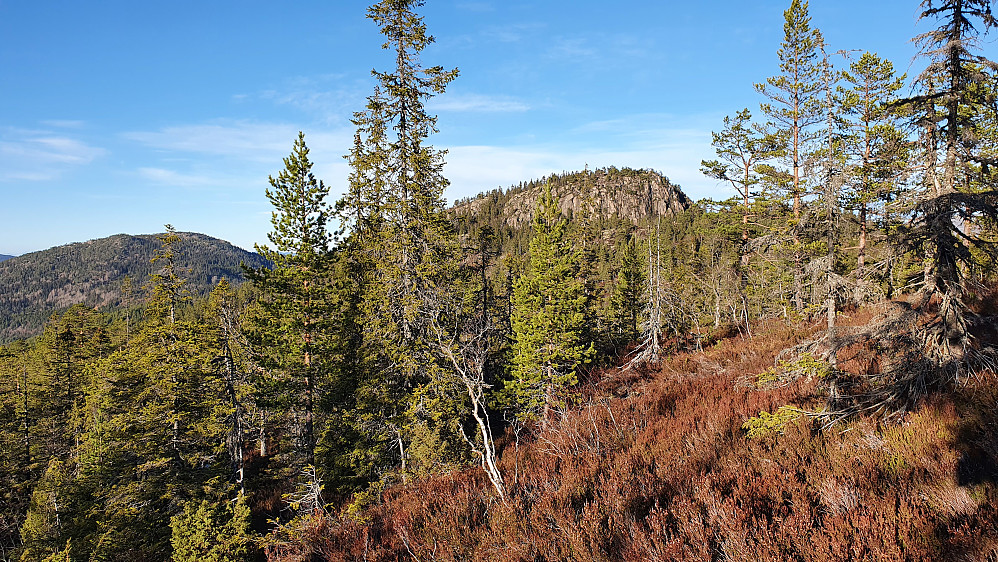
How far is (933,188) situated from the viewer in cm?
547

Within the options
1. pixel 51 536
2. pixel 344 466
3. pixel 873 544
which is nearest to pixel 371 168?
pixel 344 466

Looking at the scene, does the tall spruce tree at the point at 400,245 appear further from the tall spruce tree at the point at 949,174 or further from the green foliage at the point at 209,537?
the tall spruce tree at the point at 949,174

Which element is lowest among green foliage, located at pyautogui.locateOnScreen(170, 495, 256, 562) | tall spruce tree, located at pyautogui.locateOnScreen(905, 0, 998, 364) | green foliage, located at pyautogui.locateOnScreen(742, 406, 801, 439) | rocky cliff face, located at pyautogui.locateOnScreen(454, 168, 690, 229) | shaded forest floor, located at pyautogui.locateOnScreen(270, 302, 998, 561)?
green foliage, located at pyautogui.locateOnScreen(170, 495, 256, 562)

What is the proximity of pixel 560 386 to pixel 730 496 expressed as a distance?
36.3 ft

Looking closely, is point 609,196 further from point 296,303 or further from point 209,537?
point 209,537

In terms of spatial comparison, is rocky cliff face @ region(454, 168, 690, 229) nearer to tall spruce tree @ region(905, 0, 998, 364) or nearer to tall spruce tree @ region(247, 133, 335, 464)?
tall spruce tree @ region(247, 133, 335, 464)

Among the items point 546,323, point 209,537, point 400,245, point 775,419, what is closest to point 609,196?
point 546,323

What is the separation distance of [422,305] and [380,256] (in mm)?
3061

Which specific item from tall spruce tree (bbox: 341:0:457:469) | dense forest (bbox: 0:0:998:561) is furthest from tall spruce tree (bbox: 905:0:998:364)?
tall spruce tree (bbox: 341:0:457:469)

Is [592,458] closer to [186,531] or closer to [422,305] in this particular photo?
[422,305]

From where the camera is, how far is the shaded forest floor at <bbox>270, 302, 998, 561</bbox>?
344 centimetres

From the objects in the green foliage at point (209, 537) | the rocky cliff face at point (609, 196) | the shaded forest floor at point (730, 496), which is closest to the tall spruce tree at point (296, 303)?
the green foliage at point (209, 537)

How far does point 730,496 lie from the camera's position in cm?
440

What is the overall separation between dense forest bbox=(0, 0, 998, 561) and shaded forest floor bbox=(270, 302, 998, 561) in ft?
0.12
